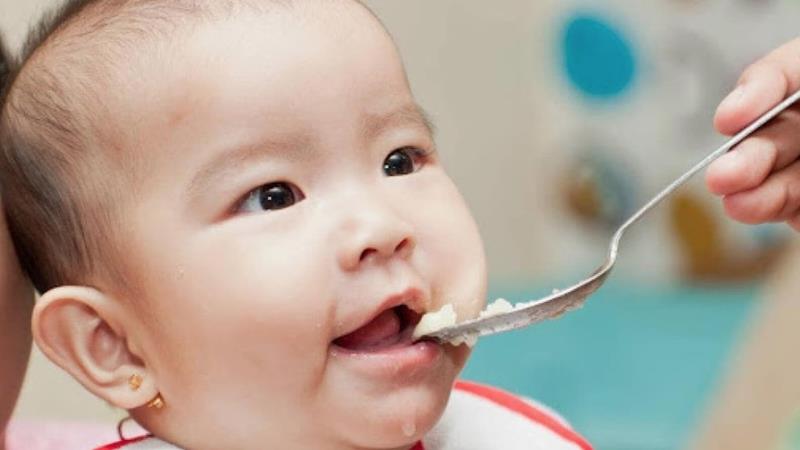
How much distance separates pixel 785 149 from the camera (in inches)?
33.8

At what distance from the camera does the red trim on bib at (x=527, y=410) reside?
994 millimetres

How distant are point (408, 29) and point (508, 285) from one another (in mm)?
472

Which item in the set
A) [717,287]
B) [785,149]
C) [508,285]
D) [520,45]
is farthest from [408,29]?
[785,149]

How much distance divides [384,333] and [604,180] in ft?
5.52

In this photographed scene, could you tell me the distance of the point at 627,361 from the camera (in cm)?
198

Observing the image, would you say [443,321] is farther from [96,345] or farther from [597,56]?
[597,56]

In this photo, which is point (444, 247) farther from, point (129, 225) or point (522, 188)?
point (522, 188)

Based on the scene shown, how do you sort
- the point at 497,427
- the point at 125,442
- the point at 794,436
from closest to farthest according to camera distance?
1. the point at 125,442
2. the point at 497,427
3. the point at 794,436

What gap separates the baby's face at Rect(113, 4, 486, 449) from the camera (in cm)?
76

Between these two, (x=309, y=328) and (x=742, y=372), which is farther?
(x=742, y=372)

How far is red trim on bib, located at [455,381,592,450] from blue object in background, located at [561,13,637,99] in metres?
1.36

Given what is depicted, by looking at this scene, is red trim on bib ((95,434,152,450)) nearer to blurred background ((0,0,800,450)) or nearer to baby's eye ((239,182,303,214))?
Result: baby's eye ((239,182,303,214))

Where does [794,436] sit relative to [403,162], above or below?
above

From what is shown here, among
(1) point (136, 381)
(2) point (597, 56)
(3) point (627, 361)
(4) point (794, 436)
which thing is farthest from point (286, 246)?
(2) point (597, 56)
